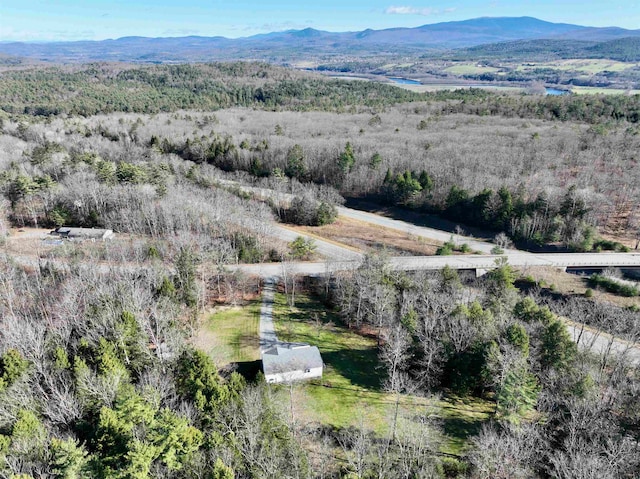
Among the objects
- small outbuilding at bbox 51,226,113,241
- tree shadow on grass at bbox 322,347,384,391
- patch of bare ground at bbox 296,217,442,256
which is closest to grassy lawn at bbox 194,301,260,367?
tree shadow on grass at bbox 322,347,384,391

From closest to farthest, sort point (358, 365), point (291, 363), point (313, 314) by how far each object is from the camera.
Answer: point (291, 363), point (358, 365), point (313, 314)

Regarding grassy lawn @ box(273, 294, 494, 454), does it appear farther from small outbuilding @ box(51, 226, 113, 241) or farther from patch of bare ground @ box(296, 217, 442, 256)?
small outbuilding @ box(51, 226, 113, 241)

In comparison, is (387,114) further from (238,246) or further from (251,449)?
(251,449)

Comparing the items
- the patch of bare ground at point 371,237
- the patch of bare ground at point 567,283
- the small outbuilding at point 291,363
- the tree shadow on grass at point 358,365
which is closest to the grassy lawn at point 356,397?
the tree shadow on grass at point 358,365

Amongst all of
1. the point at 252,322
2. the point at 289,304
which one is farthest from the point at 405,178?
the point at 252,322

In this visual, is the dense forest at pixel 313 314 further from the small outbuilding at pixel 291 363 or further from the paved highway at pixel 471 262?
the paved highway at pixel 471 262

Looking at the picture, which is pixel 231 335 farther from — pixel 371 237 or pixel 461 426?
pixel 371 237

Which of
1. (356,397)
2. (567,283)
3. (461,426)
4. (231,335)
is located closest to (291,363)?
(356,397)
